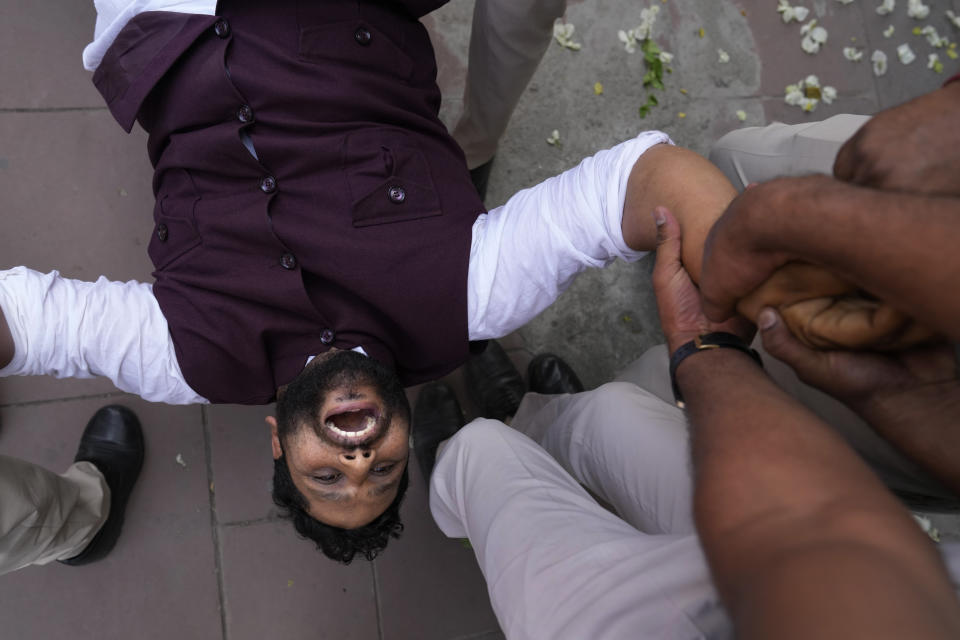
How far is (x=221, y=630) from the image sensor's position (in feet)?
9.05

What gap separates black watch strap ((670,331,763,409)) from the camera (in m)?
1.43

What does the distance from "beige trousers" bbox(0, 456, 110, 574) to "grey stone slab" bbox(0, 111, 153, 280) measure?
0.95m

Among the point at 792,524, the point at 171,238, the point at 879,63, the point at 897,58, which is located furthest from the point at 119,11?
the point at 897,58

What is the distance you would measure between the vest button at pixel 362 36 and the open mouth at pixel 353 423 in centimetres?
123

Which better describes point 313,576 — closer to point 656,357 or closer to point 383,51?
point 656,357

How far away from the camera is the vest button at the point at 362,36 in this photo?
2012 mm

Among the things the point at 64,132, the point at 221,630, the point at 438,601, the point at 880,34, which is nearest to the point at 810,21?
the point at 880,34

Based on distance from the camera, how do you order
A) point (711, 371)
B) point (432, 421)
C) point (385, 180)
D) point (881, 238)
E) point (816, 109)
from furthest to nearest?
point (816, 109), point (432, 421), point (385, 180), point (711, 371), point (881, 238)

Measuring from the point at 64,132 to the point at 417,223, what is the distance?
6.88ft

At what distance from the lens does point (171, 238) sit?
2076 millimetres

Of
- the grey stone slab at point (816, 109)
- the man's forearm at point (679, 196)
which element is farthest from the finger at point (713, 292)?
the grey stone slab at point (816, 109)

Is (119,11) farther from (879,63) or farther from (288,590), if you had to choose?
(879,63)

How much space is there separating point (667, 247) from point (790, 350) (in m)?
0.44

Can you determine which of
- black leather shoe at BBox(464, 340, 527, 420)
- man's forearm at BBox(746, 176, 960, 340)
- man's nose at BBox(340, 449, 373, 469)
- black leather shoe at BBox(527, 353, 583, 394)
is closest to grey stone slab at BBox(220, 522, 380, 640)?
black leather shoe at BBox(464, 340, 527, 420)
